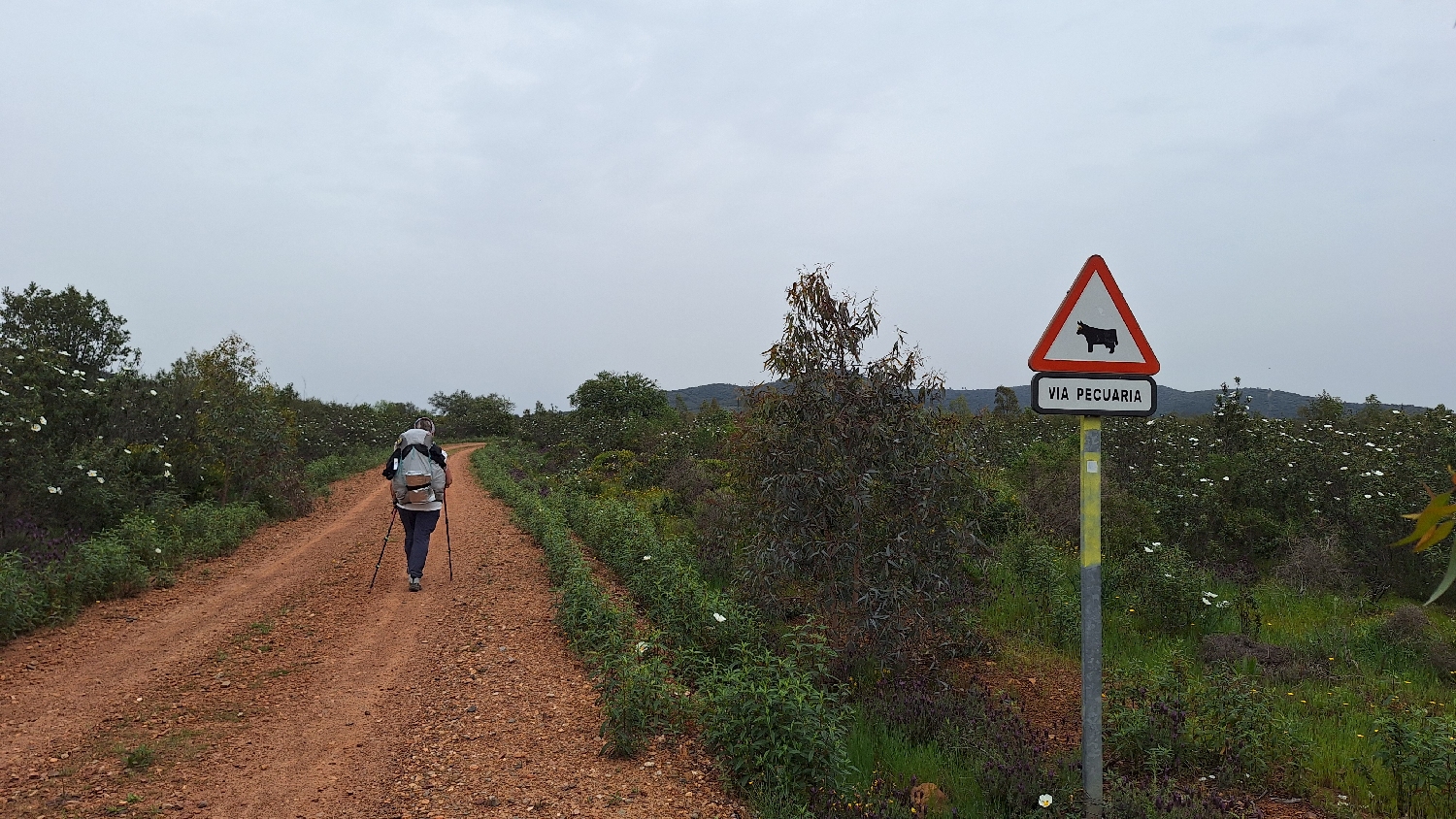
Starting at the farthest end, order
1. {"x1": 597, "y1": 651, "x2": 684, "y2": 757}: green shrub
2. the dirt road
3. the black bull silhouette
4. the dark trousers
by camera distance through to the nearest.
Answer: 1. the dark trousers
2. {"x1": 597, "y1": 651, "x2": 684, "y2": 757}: green shrub
3. the dirt road
4. the black bull silhouette

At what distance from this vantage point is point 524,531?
40.6 feet

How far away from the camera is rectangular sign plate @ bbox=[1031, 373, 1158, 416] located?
3441mm

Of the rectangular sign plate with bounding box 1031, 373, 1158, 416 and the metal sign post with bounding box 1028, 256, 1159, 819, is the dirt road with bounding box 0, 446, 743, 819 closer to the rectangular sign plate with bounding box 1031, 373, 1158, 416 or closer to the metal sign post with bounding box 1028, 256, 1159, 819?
the metal sign post with bounding box 1028, 256, 1159, 819

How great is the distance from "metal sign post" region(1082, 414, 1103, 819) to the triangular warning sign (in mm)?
268

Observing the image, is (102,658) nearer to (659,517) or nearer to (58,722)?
(58,722)

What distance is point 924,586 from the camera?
5.73m

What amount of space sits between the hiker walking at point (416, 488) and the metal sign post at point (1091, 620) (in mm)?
6760

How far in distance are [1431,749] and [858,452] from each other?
134 inches

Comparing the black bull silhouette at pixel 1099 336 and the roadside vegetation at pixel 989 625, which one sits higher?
the black bull silhouette at pixel 1099 336

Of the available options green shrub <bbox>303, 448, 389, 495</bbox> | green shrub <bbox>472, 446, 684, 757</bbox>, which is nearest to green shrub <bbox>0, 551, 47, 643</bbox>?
green shrub <bbox>472, 446, 684, 757</bbox>

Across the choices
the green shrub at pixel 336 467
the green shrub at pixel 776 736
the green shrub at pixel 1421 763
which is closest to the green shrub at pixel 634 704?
the green shrub at pixel 776 736

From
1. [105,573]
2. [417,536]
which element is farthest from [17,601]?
[417,536]

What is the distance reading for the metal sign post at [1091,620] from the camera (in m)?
3.44

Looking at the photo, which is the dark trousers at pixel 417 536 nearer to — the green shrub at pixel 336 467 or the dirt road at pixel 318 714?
the dirt road at pixel 318 714
